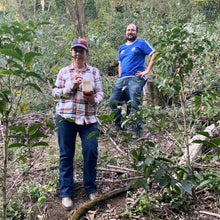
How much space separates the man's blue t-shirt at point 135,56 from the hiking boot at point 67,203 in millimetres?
2278

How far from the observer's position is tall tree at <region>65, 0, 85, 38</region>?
536 cm

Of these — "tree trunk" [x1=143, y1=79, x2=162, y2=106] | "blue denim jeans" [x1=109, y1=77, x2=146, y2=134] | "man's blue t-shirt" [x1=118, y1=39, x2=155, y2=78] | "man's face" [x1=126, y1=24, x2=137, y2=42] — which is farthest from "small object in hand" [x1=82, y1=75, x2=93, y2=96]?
"tree trunk" [x1=143, y1=79, x2=162, y2=106]

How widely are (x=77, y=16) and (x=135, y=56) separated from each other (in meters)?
2.40

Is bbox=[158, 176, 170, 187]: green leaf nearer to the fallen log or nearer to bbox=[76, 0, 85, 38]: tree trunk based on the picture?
the fallen log

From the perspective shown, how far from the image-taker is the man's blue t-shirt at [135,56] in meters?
3.85

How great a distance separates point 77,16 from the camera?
5.50m

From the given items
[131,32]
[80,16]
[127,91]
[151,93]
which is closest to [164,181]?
[127,91]

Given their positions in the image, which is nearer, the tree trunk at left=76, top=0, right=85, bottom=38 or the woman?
the woman

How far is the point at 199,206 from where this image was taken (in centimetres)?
207

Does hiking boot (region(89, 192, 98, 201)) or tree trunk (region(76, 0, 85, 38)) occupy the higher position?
tree trunk (region(76, 0, 85, 38))

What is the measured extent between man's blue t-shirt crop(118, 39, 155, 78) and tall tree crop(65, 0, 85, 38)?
6.23ft

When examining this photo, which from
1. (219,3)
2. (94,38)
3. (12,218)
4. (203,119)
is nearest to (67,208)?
(12,218)

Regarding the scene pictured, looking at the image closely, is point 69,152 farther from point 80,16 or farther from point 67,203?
point 80,16

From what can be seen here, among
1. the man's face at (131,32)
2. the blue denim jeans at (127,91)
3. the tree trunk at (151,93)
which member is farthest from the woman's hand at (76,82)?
the tree trunk at (151,93)
